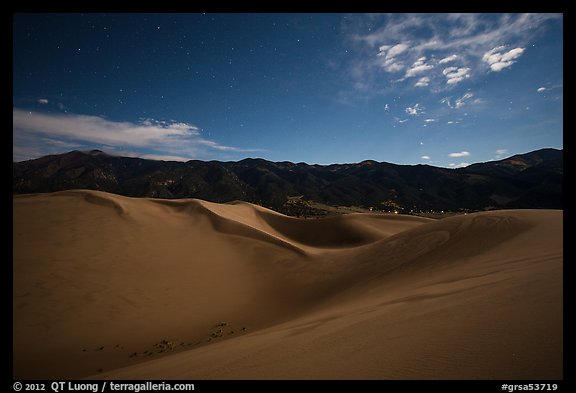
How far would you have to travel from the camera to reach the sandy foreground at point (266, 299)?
8.87 feet

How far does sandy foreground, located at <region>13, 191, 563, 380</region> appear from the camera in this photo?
2.70 metres

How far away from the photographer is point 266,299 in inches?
451

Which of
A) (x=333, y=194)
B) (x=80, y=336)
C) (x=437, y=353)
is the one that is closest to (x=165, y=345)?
(x=80, y=336)

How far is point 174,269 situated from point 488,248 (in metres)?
14.0

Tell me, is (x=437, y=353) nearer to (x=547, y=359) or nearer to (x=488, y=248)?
(x=547, y=359)
